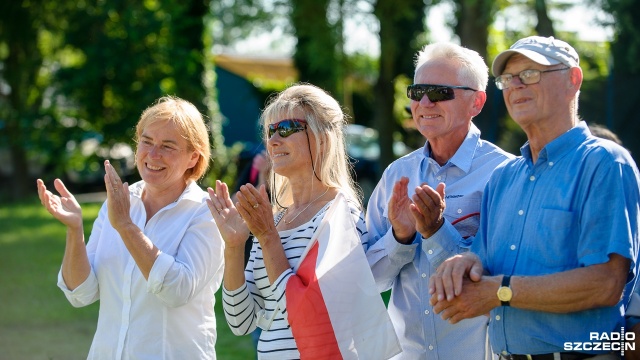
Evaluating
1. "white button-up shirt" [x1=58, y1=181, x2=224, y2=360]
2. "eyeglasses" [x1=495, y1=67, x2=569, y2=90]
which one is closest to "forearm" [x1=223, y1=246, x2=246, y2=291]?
"white button-up shirt" [x1=58, y1=181, x2=224, y2=360]

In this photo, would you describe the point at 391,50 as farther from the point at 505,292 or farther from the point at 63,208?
the point at 505,292

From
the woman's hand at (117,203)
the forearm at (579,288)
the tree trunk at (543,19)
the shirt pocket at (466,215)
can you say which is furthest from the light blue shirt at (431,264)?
the tree trunk at (543,19)

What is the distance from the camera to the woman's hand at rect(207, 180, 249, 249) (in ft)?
11.4

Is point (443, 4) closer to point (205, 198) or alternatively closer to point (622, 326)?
point (205, 198)

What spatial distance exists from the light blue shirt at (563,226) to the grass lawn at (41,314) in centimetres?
475

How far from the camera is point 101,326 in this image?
3.82 metres

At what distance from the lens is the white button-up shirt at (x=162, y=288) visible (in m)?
3.69

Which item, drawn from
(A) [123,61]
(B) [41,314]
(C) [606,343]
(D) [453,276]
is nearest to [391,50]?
(A) [123,61]

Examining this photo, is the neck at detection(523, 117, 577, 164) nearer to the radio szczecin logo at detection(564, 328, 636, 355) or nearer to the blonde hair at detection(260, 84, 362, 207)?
the radio szczecin logo at detection(564, 328, 636, 355)

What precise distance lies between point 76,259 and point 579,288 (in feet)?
7.42

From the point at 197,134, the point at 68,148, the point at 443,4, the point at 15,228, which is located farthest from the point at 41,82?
the point at 197,134

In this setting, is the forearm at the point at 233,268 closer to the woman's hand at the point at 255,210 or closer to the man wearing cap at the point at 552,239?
the woman's hand at the point at 255,210

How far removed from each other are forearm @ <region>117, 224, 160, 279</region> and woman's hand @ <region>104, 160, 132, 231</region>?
0.03 m

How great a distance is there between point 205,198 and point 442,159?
1.15m
